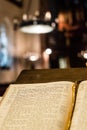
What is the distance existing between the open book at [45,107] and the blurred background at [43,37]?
261 inches

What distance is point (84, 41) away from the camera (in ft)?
30.0

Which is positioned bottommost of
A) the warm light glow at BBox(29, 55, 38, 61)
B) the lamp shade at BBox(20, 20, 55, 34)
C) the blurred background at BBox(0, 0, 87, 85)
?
the warm light glow at BBox(29, 55, 38, 61)

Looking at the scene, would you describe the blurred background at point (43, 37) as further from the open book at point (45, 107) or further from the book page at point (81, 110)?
the book page at point (81, 110)

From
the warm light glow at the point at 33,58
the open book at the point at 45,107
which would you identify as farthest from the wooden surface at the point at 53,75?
the warm light glow at the point at 33,58

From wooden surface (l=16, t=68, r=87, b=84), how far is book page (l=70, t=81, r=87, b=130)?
0.12 meters

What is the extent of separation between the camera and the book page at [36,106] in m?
1.18

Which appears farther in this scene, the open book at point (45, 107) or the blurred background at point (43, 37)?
the blurred background at point (43, 37)

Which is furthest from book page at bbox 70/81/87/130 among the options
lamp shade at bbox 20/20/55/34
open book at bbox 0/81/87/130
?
lamp shade at bbox 20/20/55/34

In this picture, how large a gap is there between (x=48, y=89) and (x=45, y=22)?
17.6 feet

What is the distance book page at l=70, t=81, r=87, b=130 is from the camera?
1120 millimetres

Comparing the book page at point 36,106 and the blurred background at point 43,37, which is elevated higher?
the book page at point 36,106

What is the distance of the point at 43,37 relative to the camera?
9.68 meters

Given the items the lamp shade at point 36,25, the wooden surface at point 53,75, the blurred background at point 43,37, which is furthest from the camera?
the blurred background at point 43,37

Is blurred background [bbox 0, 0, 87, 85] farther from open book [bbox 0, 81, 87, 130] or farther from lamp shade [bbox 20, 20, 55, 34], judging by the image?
open book [bbox 0, 81, 87, 130]
